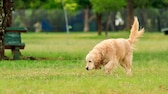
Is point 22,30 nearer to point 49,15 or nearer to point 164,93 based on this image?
point 164,93

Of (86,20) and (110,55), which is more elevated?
(110,55)

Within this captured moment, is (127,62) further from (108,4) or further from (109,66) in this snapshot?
(108,4)

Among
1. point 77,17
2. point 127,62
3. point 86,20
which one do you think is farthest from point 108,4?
point 77,17

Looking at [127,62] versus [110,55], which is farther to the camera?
[127,62]

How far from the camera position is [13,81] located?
39.9ft

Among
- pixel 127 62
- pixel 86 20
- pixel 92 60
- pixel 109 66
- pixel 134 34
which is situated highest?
pixel 134 34

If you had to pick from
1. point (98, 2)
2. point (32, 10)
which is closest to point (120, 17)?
point (32, 10)

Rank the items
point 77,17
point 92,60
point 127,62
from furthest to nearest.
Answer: point 77,17 < point 127,62 < point 92,60

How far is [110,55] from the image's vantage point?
44.9ft

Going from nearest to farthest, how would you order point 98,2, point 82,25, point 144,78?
point 144,78 → point 98,2 → point 82,25

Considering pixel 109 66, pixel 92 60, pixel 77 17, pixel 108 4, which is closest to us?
pixel 92 60

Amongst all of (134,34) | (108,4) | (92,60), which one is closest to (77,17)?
(108,4)

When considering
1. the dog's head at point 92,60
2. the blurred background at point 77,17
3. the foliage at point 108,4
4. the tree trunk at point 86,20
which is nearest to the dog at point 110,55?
the dog's head at point 92,60

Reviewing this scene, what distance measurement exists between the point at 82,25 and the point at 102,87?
224 feet
